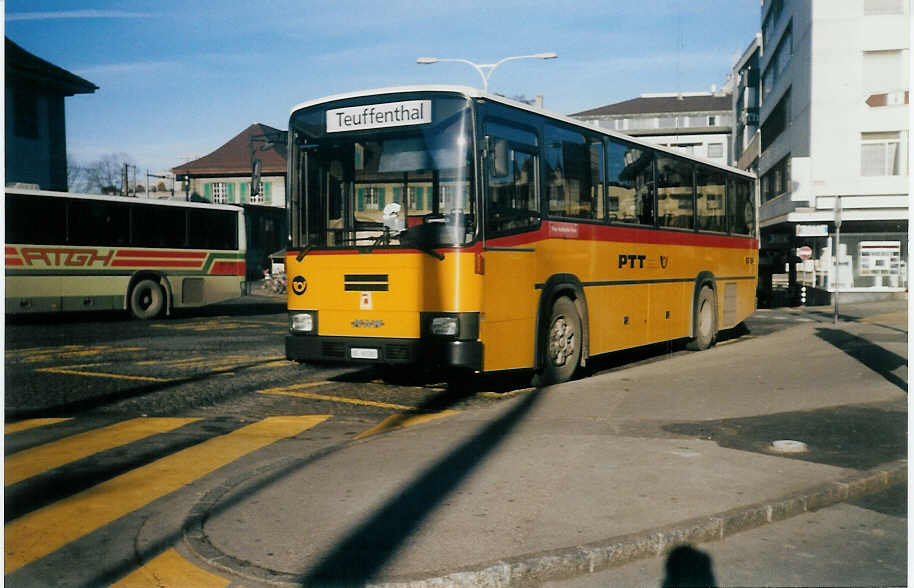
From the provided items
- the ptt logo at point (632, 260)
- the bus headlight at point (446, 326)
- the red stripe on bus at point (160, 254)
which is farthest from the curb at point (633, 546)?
the red stripe on bus at point (160, 254)

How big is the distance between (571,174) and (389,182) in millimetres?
2599

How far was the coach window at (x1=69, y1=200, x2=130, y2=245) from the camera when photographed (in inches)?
864

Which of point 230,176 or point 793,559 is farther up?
point 230,176

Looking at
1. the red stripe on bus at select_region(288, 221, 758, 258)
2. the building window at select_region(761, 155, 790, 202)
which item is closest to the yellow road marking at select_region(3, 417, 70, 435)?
the red stripe on bus at select_region(288, 221, 758, 258)

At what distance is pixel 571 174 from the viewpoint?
1114 centimetres

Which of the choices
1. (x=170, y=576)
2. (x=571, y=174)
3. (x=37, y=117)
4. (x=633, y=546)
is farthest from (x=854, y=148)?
(x=170, y=576)

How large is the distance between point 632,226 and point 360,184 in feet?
14.6

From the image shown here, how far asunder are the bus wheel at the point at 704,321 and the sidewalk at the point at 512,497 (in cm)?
635

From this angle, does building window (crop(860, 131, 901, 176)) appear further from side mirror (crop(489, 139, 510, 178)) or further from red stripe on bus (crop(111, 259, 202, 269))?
side mirror (crop(489, 139, 510, 178))

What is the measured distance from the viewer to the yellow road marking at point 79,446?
656 centimetres

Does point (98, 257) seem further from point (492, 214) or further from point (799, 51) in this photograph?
point (799, 51)

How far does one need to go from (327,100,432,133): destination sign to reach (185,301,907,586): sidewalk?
318cm

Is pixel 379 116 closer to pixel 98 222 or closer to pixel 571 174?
pixel 571 174

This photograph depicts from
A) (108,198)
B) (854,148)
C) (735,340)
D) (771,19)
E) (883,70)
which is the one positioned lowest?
(735,340)
